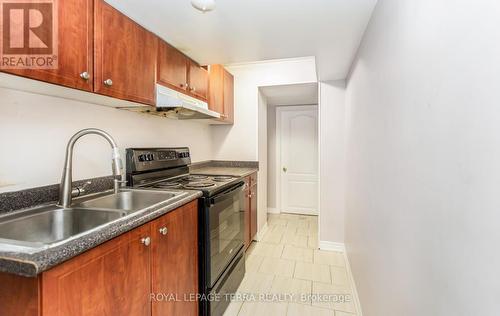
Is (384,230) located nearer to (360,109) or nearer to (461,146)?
(461,146)

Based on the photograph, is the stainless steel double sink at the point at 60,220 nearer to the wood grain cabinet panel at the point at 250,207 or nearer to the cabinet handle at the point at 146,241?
the cabinet handle at the point at 146,241

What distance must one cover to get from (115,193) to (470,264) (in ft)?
5.44

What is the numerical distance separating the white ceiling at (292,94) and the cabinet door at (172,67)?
4.63ft

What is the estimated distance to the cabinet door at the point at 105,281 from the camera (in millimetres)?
759

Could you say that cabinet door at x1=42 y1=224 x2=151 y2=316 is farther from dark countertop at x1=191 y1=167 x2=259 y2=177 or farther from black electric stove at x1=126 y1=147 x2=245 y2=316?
dark countertop at x1=191 y1=167 x2=259 y2=177

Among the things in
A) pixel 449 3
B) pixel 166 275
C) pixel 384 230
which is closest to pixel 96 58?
pixel 166 275

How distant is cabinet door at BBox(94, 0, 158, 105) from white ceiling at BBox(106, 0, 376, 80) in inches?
3.1

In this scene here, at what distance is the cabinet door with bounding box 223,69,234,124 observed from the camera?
2.97 m

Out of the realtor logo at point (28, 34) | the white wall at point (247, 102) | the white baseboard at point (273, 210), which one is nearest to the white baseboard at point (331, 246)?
the white wall at point (247, 102)

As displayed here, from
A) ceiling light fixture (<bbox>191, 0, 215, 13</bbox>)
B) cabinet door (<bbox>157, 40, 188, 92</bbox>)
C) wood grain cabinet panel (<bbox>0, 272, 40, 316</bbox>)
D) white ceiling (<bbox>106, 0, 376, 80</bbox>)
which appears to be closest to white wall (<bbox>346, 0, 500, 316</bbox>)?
white ceiling (<bbox>106, 0, 376, 80</bbox>)

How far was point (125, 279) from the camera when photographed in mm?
1023

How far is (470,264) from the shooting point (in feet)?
1.80

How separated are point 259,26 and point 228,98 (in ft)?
5.08

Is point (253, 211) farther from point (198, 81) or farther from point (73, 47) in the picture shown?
point (73, 47)
